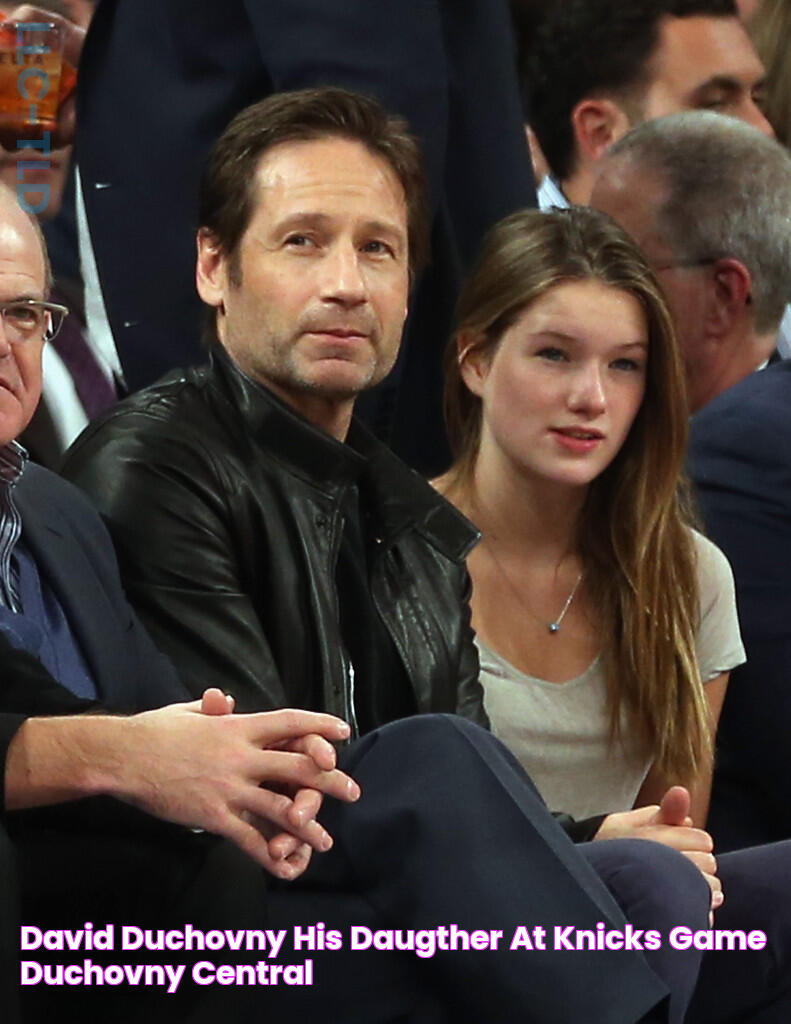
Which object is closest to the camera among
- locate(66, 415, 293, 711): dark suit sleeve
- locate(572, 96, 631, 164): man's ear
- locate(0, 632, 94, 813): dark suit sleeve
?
locate(0, 632, 94, 813): dark suit sleeve

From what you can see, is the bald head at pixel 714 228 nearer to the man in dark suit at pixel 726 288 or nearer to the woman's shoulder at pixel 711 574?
the man in dark suit at pixel 726 288

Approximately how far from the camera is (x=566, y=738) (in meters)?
3.11

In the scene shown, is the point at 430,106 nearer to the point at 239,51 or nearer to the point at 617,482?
the point at 239,51

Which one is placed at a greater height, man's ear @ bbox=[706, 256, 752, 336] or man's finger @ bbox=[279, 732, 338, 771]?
man's ear @ bbox=[706, 256, 752, 336]

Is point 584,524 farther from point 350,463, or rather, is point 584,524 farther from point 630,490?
point 350,463

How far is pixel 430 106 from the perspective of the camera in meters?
3.17

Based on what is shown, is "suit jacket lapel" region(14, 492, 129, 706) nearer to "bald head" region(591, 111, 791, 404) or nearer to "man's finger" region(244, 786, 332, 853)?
"man's finger" region(244, 786, 332, 853)

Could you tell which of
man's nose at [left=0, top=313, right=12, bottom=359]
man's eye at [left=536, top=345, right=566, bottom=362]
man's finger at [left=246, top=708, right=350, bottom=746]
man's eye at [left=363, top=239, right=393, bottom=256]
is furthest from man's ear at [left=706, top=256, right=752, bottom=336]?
man's finger at [left=246, top=708, right=350, bottom=746]

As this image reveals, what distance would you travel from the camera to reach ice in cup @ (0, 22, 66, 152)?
3266mm

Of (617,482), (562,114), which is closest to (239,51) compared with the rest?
(617,482)

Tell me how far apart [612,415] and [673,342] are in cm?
16

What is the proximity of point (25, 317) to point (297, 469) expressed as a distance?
472mm

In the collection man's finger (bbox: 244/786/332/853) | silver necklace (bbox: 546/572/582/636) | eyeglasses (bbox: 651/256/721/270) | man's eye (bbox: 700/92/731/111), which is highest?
man's eye (bbox: 700/92/731/111)

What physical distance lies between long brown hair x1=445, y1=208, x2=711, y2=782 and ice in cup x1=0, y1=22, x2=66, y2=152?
0.69 meters
